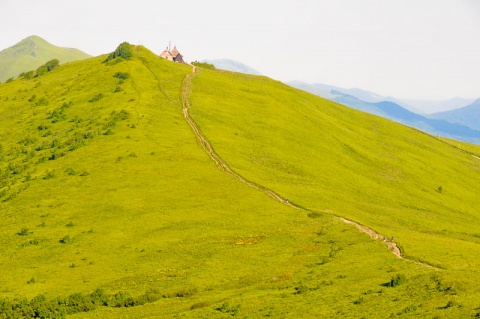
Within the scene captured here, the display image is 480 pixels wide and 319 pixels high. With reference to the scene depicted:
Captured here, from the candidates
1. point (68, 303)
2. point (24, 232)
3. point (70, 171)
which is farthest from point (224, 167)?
point (68, 303)

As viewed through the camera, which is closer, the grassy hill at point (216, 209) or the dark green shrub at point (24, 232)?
the grassy hill at point (216, 209)

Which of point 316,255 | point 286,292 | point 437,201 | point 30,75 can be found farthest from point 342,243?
point 30,75

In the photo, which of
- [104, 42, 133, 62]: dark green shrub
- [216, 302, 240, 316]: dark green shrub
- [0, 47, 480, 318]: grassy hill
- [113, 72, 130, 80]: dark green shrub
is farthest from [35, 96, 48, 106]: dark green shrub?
[216, 302, 240, 316]: dark green shrub

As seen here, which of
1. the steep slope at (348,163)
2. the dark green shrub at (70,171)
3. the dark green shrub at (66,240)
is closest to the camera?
the dark green shrub at (66,240)

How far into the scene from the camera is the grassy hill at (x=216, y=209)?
46.9m

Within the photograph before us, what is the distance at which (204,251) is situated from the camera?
60844mm

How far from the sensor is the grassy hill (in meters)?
46.9

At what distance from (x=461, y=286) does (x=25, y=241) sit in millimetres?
56746

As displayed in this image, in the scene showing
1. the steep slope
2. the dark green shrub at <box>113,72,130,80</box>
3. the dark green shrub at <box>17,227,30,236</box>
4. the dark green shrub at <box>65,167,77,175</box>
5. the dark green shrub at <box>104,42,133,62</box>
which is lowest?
the dark green shrub at <box>17,227,30,236</box>

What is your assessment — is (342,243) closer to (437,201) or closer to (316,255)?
(316,255)

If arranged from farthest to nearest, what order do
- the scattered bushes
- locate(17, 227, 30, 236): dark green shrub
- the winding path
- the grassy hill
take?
locate(17, 227, 30, 236): dark green shrub → the winding path → the scattered bushes → the grassy hill

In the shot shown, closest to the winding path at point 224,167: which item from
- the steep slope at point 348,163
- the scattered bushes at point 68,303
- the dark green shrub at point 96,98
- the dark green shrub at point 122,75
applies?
A: the steep slope at point 348,163

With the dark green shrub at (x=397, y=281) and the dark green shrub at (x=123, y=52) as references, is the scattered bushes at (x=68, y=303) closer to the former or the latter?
the dark green shrub at (x=397, y=281)

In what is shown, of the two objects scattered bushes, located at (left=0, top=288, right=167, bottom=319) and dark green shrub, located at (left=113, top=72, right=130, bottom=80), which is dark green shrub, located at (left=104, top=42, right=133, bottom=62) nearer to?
dark green shrub, located at (left=113, top=72, right=130, bottom=80)
